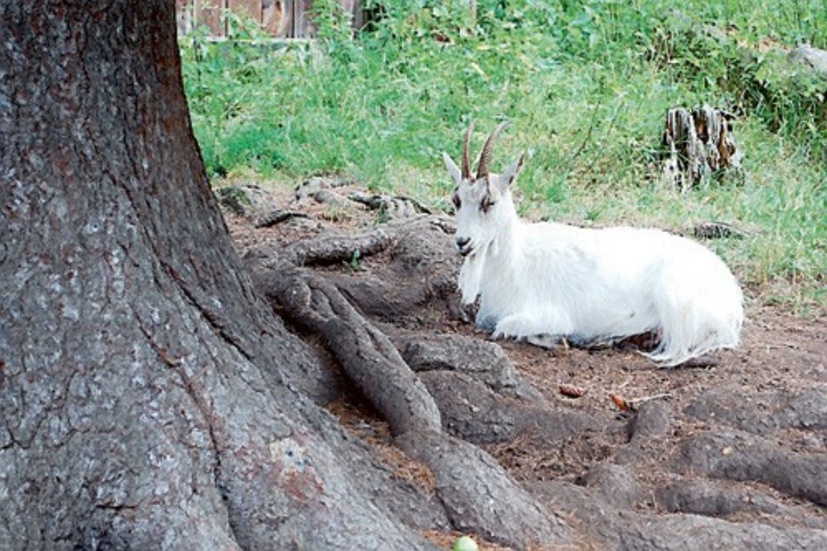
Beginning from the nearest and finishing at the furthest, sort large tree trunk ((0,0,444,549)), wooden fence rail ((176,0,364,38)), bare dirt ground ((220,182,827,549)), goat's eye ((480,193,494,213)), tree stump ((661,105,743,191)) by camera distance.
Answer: large tree trunk ((0,0,444,549)) → bare dirt ground ((220,182,827,549)) → goat's eye ((480,193,494,213)) → tree stump ((661,105,743,191)) → wooden fence rail ((176,0,364,38))

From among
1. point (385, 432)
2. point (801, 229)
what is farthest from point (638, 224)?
point (385, 432)

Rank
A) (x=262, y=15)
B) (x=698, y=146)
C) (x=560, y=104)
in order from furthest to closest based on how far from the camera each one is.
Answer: (x=262, y=15) < (x=560, y=104) < (x=698, y=146)

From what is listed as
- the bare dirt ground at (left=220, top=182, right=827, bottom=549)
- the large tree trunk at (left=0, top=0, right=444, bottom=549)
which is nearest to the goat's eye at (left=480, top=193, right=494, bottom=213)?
the bare dirt ground at (left=220, top=182, right=827, bottom=549)

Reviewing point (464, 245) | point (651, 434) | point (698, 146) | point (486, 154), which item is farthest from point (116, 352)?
point (698, 146)

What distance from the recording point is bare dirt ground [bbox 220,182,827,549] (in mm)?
3744

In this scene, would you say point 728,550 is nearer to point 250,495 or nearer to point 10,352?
point 250,495

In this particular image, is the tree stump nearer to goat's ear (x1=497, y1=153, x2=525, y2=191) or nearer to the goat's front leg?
goat's ear (x1=497, y1=153, x2=525, y2=191)

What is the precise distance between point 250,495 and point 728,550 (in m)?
1.42

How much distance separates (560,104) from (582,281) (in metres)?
4.07

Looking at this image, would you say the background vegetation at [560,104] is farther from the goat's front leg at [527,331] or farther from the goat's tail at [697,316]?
the goat's front leg at [527,331]

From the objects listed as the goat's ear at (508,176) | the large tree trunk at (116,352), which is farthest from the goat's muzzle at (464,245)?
the large tree trunk at (116,352)

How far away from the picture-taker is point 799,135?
413 inches

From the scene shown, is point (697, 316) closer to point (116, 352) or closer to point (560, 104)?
point (116, 352)

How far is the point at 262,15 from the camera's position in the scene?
12102mm
